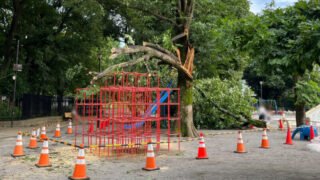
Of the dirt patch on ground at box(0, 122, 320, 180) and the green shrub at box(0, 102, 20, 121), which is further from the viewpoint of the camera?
the green shrub at box(0, 102, 20, 121)

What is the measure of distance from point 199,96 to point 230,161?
11395 millimetres

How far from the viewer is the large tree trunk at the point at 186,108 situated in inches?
571

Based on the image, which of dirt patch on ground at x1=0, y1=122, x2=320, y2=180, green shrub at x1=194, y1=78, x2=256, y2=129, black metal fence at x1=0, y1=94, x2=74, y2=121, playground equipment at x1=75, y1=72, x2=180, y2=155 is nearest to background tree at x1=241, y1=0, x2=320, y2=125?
dirt patch on ground at x1=0, y1=122, x2=320, y2=180

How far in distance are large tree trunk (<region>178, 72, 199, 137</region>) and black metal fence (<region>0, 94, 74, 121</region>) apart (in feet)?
42.5

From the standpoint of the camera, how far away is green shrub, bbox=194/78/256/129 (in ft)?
65.5

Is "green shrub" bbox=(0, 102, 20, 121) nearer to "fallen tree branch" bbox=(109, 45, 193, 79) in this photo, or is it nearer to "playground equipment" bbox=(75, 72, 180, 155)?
"playground equipment" bbox=(75, 72, 180, 155)

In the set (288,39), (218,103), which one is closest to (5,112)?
(218,103)

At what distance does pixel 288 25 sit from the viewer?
5742mm

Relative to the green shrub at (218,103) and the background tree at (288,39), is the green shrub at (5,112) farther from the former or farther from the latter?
the background tree at (288,39)

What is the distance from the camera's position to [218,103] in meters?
20.2

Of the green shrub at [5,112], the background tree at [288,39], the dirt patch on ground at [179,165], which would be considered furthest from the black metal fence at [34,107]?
the background tree at [288,39]

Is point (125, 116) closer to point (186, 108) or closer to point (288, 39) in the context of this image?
point (186, 108)

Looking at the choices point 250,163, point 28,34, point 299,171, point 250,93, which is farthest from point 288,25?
point 28,34

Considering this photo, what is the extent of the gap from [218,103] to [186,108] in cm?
620
